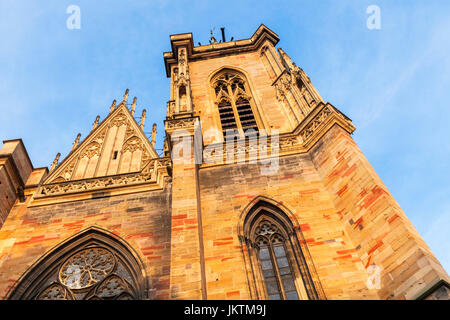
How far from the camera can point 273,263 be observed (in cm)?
797

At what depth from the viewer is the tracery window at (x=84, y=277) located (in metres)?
8.00

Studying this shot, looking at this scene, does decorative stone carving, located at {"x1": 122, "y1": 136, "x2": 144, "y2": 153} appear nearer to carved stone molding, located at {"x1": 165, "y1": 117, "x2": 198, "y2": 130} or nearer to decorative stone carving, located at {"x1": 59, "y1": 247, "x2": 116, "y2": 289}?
carved stone molding, located at {"x1": 165, "y1": 117, "x2": 198, "y2": 130}

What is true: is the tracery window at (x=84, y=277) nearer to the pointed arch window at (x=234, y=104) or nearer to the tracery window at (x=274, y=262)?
the tracery window at (x=274, y=262)

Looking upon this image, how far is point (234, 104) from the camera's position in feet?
48.9

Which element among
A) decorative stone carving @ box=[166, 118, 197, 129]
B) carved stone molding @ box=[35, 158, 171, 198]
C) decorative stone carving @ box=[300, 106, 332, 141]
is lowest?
carved stone molding @ box=[35, 158, 171, 198]

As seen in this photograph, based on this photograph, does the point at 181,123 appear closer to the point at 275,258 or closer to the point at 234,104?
the point at 275,258

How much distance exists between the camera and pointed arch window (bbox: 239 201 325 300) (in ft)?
24.0

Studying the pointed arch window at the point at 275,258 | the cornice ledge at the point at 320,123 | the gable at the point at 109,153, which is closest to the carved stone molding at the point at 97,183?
the gable at the point at 109,153

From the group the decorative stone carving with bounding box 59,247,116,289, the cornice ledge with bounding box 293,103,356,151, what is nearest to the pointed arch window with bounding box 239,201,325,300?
the cornice ledge with bounding box 293,103,356,151

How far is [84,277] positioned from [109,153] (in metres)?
5.31

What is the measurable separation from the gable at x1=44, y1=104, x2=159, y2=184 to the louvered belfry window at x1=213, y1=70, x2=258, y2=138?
2951mm
